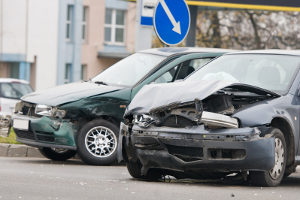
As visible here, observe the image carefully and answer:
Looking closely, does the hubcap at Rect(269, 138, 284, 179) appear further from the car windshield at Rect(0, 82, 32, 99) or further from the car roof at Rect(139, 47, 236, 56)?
the car windshield at Rect(0, 82, 32, 99)

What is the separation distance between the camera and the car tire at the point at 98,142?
13438 millimetres

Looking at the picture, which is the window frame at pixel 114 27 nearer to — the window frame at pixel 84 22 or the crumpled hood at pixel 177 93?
the window frame at pixel 84 22

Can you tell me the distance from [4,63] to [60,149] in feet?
113

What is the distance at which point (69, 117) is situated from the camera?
1335 cm

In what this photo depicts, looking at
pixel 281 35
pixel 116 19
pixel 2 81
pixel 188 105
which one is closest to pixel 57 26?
pixel 116 19

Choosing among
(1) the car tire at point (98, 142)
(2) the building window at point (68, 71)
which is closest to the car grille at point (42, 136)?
(1) the car tire at point (98, 142)

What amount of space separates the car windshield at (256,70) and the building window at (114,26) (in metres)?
44.5

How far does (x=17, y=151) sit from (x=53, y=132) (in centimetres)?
164

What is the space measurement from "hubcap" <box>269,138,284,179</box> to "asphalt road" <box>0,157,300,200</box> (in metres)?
0.17

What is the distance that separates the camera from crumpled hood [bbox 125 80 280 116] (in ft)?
33.4

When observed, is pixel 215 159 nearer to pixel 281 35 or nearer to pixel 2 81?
pixel 2 81

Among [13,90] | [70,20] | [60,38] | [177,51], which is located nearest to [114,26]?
[70,20]

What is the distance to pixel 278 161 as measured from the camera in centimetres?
1041

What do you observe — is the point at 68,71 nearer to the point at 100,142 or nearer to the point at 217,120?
the point at 100,142
